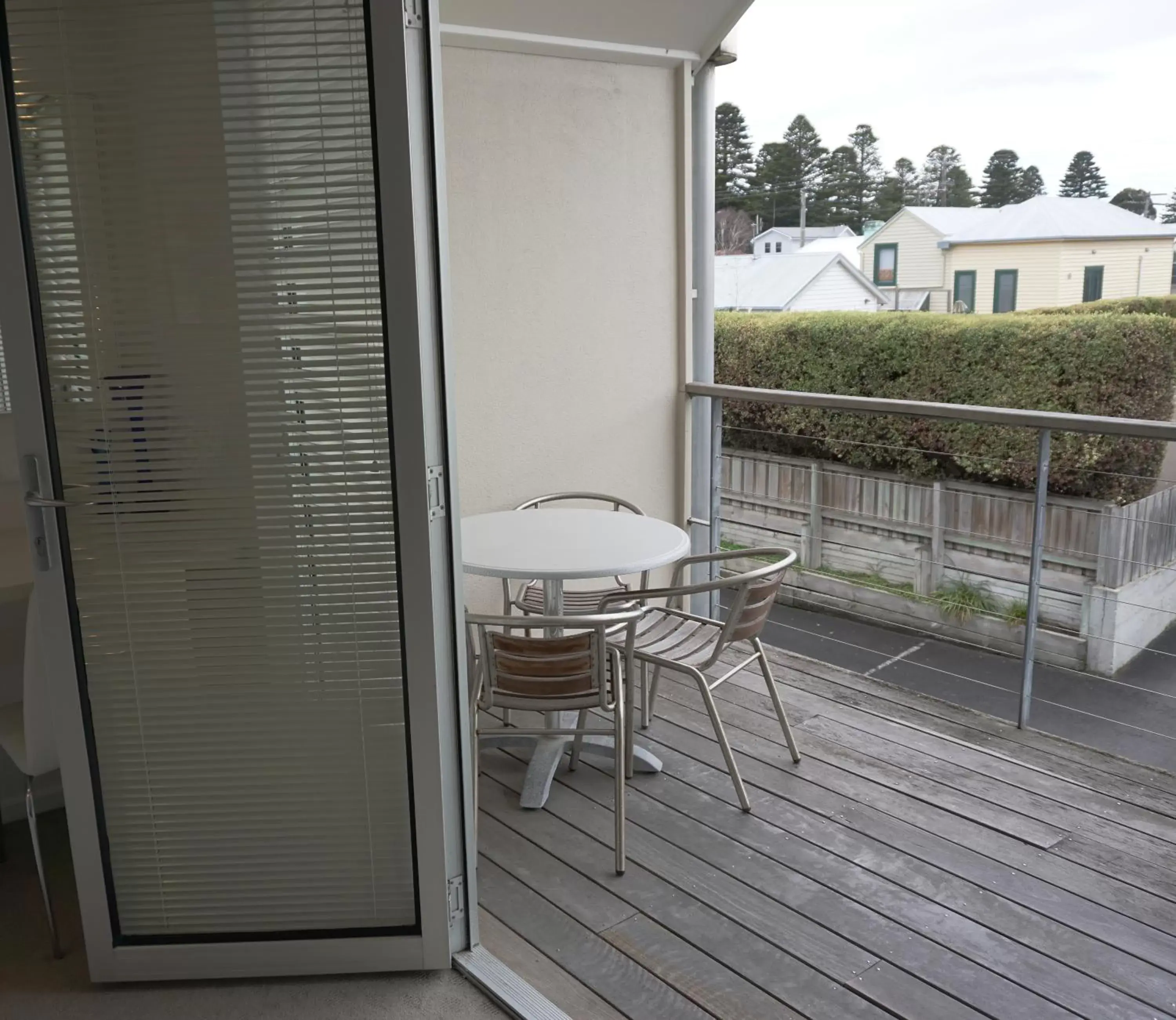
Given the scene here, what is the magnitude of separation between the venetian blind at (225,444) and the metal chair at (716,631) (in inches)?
38.6

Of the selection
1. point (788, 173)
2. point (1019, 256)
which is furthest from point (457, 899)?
point (788, 173)

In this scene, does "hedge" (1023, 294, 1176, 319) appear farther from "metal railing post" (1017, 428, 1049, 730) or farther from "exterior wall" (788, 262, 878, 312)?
"metal railing post" (1017, 428, 1049, 730)

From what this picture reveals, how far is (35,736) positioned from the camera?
2367 mm

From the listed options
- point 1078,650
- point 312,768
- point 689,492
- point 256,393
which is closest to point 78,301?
point 256,393

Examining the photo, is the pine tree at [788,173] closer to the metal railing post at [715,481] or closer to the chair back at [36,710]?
the metal railing post at [715,481]

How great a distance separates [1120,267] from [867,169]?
10.4 feet

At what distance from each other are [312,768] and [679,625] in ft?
4.42

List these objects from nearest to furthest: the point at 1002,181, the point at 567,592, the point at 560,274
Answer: the point at 567,592, the point at 560,274, the point at 1002,181

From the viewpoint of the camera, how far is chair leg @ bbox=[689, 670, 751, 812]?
9.45ft

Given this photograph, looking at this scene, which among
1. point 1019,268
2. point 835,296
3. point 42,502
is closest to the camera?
point 42,502

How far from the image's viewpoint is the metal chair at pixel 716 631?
Answer: 2877 mm

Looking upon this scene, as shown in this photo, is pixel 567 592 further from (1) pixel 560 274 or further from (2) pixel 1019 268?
(2) pixel 1019 268

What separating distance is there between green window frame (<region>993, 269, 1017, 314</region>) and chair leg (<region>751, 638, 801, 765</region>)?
8240 millimetres

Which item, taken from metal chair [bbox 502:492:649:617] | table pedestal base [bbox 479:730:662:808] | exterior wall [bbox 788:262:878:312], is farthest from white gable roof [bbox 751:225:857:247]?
table pedestal base [bbox 479:730:662:808]
